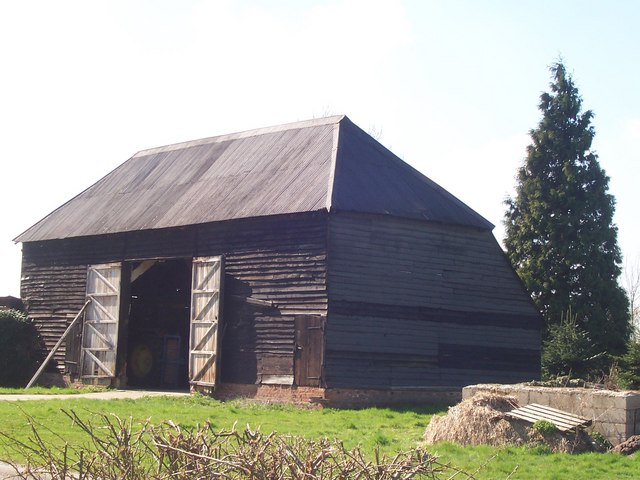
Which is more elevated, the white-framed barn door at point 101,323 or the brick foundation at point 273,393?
the white-framed barn door at point 101,323

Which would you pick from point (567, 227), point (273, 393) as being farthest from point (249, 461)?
point (567, 227)

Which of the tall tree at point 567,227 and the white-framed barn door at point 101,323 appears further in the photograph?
the tall tree at point 567,227

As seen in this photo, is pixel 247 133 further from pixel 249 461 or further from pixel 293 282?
pixel 249 461

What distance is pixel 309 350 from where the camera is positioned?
2214 cm

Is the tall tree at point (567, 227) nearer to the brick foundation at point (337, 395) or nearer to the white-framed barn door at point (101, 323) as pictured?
the brick foundation at point (337, 395)

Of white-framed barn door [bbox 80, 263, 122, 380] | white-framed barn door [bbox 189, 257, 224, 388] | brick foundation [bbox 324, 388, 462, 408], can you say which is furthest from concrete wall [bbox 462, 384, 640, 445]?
white-framed barn door [bbox 80, 263, 122, 380]

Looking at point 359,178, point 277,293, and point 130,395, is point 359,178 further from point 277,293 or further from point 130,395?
point 130,395

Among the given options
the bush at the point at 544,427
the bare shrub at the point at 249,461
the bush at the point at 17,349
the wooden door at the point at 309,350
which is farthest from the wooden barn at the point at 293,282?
the bare shrub at the point at 249,461

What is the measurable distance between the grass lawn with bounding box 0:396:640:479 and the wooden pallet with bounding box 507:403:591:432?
1.89 feet

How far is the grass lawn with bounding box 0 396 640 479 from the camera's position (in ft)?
40.0

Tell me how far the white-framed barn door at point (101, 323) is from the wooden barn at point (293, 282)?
0.05 m

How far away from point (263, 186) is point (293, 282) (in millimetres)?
3652

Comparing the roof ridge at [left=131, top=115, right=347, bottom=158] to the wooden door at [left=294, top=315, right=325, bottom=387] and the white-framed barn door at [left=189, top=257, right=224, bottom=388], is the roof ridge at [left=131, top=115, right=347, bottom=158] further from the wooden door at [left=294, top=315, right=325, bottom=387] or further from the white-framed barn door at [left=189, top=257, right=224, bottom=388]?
the wooden door at [left=294, top=315, right=325, bottom=387]

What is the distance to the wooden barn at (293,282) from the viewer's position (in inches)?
883
